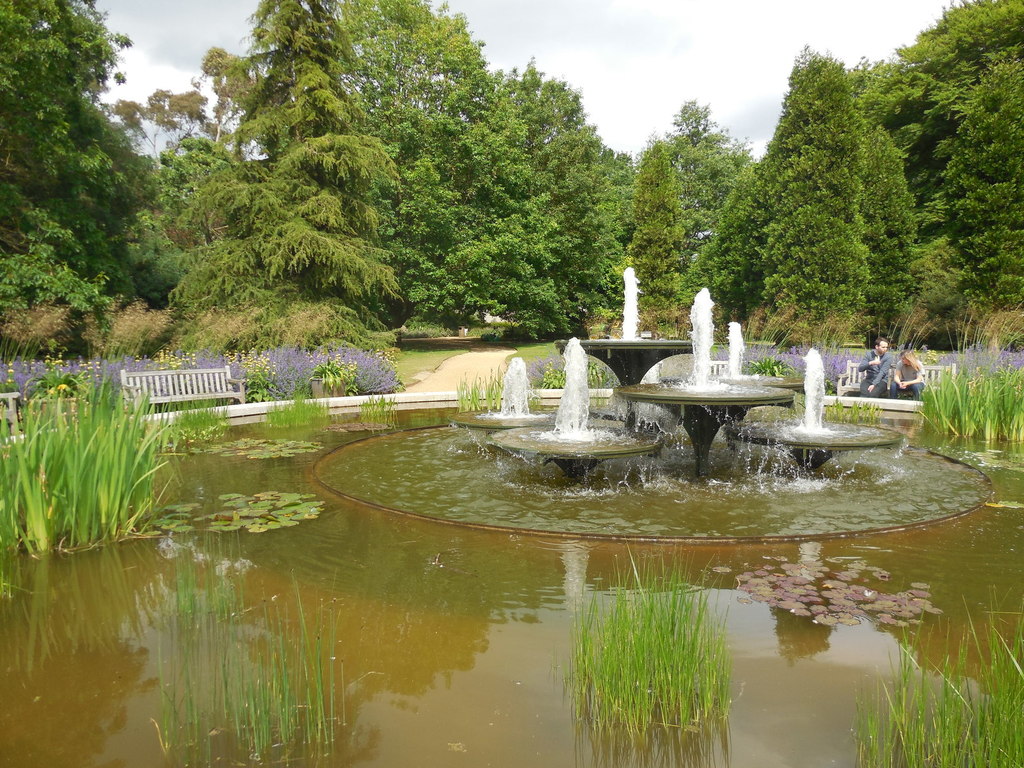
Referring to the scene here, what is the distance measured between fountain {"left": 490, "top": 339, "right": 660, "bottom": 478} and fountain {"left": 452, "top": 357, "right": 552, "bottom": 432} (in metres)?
0.42

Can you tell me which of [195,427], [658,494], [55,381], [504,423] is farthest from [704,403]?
[55,381]

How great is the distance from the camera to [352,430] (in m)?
9.70

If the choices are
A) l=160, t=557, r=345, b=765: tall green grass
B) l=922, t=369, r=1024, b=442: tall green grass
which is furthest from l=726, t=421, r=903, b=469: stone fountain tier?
l=160, t=557, r=345, b=765: tall green grass

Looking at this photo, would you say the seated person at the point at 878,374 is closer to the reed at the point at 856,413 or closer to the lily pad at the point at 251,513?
the reed at the point at 856,413

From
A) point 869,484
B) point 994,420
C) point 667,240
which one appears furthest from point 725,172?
point 869,484

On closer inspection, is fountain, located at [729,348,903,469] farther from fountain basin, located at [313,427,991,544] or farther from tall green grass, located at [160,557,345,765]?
A: tall green grass, located at [160,557,345,765]

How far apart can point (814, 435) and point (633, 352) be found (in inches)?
87.1

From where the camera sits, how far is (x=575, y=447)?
20.6 ft

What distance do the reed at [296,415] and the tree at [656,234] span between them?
1955cm

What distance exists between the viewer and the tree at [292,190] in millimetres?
18641

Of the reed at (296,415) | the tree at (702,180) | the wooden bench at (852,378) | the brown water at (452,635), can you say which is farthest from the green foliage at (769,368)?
the tree at (702,180)

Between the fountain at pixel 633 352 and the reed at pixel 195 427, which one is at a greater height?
the fountain at pixel 633 352

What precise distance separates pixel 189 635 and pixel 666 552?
3.00 metres

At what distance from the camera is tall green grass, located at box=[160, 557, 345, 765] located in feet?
7.86
